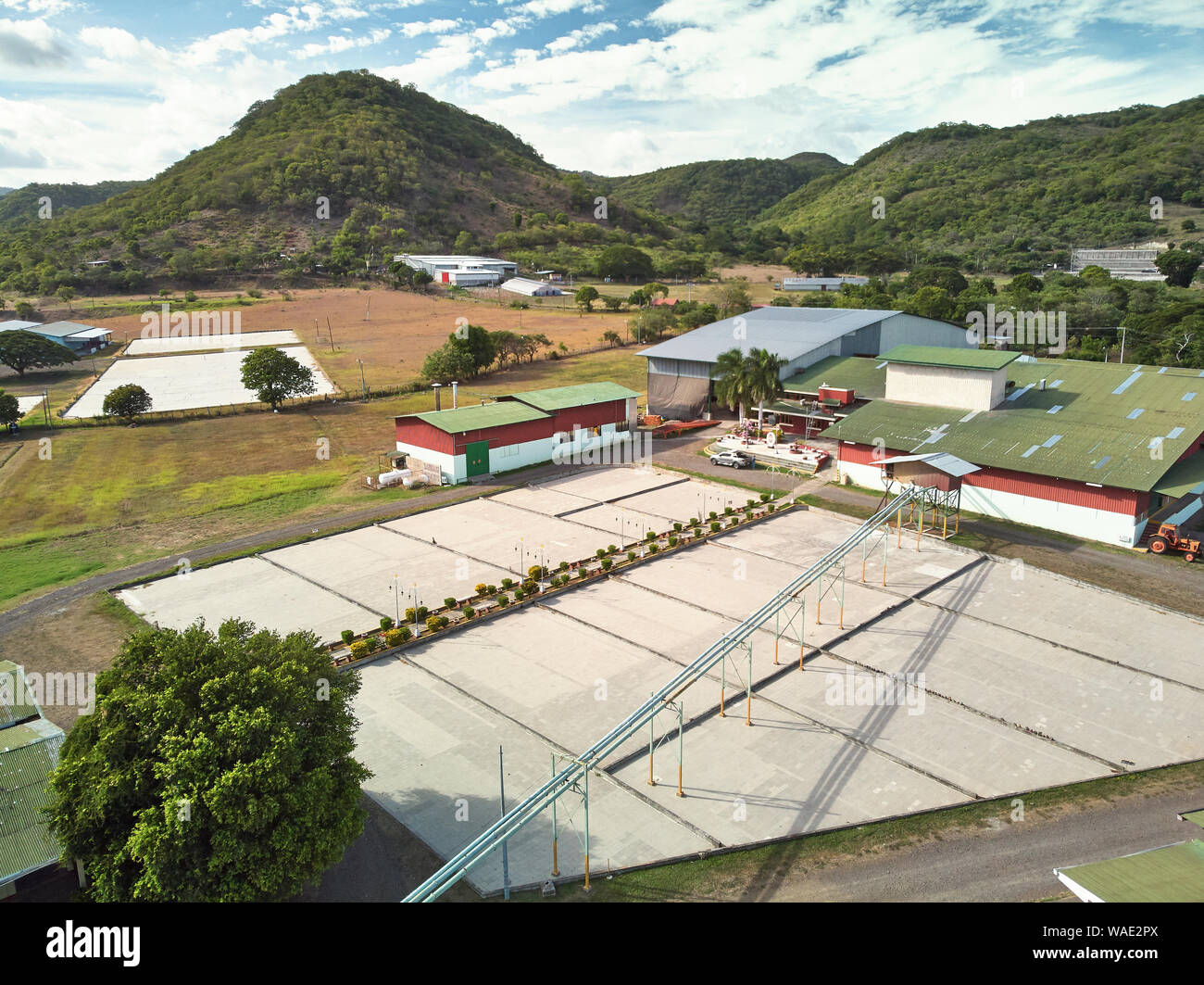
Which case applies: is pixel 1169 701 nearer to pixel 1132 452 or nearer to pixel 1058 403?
pixel 1132 452

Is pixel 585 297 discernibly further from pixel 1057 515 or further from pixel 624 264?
pixel 1057 515

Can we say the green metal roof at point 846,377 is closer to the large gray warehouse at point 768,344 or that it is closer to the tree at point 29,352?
the large gray warehouse at point 768,344

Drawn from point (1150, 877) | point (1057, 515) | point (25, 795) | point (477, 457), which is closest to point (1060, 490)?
point (1057, 515)

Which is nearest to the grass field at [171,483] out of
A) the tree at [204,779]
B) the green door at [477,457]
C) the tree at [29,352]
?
the green door at [477,457]

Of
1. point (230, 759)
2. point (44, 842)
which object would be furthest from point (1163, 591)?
point (44, 842)

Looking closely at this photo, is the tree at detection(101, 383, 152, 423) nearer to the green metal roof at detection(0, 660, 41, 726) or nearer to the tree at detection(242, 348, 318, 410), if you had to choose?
the tree at detection(242, 348, 318, 410)

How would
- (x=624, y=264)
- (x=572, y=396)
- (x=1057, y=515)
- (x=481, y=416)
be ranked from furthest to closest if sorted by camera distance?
(x=624, y=264) → (x=572, y=396) → (x=481, y=416) → (x=1057, y=515)

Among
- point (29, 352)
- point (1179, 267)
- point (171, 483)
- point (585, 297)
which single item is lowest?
point (171, 483)
